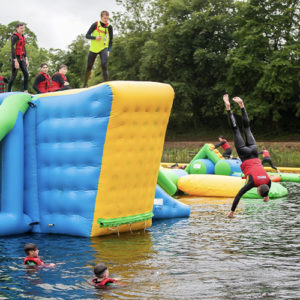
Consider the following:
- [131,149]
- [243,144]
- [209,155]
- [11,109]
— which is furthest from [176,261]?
[209,155]

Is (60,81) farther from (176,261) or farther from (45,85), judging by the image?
(176,261)

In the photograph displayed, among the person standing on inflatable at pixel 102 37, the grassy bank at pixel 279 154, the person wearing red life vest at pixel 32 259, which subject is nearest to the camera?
the person wearing red life vest at pixel 32 259

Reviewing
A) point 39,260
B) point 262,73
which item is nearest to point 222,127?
point 262,73

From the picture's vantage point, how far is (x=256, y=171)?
909 centimetres

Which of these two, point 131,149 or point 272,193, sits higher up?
point 131,149

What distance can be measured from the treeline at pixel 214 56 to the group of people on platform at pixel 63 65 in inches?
986

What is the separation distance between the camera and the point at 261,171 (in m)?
9.11

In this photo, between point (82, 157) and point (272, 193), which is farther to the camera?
point (272, 193)

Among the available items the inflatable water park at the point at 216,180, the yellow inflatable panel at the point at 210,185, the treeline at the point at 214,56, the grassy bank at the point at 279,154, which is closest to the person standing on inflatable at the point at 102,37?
the inflatable water park at the point at 216,180

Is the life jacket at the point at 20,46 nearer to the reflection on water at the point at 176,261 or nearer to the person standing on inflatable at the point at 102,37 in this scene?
the person standing on inflatable at the point at 102,37

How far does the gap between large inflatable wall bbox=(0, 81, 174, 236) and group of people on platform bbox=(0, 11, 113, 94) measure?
3.88 ft

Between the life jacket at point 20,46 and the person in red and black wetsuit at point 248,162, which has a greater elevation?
the life jacket at point 20,46

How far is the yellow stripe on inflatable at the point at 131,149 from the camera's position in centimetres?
889

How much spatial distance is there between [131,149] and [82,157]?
2.76ft
